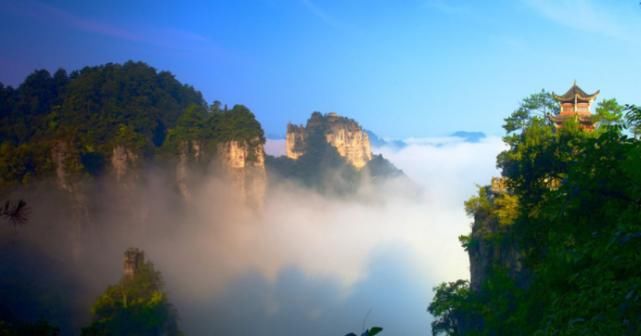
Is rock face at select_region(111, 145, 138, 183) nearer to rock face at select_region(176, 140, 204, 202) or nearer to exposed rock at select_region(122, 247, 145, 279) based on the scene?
rock face at select_region(176, 140, 204, 202)

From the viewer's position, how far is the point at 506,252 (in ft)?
104

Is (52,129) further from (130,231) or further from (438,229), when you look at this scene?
(438,229)

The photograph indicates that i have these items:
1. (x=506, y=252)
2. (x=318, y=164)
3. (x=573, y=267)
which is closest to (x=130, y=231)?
(x=506, y=252)

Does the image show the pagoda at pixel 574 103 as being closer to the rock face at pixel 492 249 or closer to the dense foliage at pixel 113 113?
the rock face at pixel 492 249

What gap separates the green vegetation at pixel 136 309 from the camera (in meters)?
→ 39.1

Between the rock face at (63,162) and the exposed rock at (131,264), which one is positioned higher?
the rock face at (63,162)

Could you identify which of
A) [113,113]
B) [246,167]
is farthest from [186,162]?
[113,113]

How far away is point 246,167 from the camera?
84.3 metres

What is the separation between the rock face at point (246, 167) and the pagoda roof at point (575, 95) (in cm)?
5002

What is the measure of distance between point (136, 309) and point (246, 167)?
45.2 meters

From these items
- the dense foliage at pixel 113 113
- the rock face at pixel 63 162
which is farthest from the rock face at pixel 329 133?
the rock face at pixel 63 162

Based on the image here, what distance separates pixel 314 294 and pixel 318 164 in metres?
54.3

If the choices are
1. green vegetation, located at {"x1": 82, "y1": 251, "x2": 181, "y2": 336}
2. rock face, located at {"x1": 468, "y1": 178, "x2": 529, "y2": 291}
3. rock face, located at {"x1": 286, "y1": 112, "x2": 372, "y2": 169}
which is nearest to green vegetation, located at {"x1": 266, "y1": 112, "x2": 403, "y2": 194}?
rock face, located at {"x1": 286, "y1": 112, "x2": 372, "y2": 169}

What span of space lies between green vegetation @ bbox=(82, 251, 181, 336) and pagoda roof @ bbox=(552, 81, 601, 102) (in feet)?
99.1
